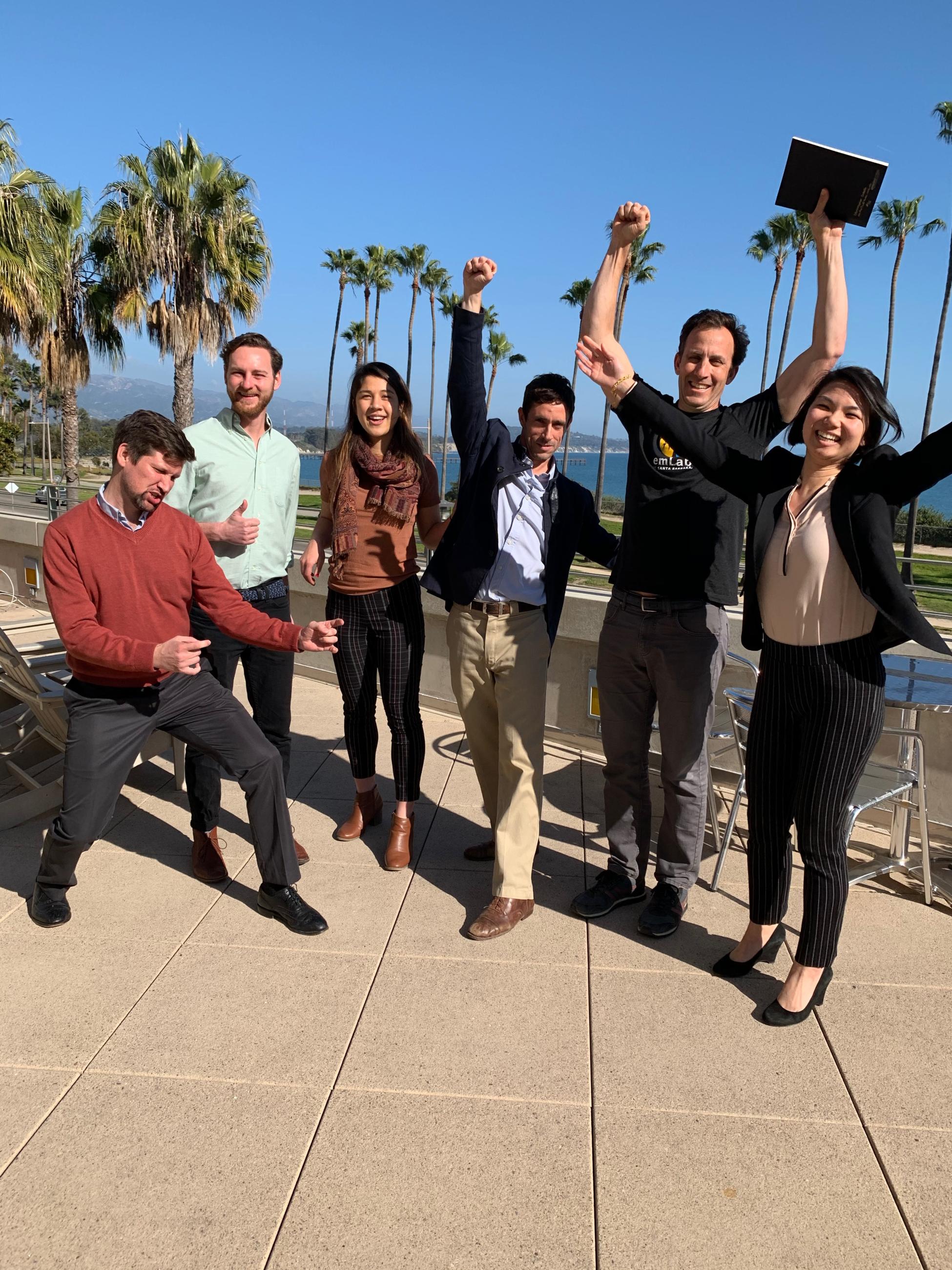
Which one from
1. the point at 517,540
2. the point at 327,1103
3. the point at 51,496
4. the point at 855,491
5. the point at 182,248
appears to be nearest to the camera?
the point at 327,1103

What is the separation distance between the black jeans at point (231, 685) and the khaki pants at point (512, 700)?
732 mm

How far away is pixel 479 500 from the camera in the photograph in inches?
127

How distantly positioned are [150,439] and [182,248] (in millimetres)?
21972

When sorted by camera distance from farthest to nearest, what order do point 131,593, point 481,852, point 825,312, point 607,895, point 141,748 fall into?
1. point 481,852
2. point 607,895
3. point 141,748
4. point 131,593
5. point 825,312

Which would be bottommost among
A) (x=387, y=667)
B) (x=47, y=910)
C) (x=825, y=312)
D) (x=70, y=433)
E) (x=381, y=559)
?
(x=47, y=910)

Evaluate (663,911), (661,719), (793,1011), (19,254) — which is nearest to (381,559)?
(661,719)

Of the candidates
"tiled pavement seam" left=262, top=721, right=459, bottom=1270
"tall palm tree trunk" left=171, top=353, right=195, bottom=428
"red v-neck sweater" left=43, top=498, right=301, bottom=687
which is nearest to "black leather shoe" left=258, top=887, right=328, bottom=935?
"tiled pavement seam" left=262, top=721, right=459, bottom=1270

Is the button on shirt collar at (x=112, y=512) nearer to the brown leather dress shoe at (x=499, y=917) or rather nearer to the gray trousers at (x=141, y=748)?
the gray trousers at (x=141, y=748)

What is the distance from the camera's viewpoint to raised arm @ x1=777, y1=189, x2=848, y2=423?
2656 mm

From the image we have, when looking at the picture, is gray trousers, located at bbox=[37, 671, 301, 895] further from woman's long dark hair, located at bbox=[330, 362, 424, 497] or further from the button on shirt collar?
woman's long dark hair, located at bbox=[330, 362, 424, 497]

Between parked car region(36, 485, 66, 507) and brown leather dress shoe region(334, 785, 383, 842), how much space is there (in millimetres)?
8115

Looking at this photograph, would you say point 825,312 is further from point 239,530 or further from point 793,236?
point 793,236

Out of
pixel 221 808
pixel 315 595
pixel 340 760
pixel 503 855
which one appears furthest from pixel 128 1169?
pixel 315 595

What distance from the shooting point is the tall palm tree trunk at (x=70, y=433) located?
2339 cm
